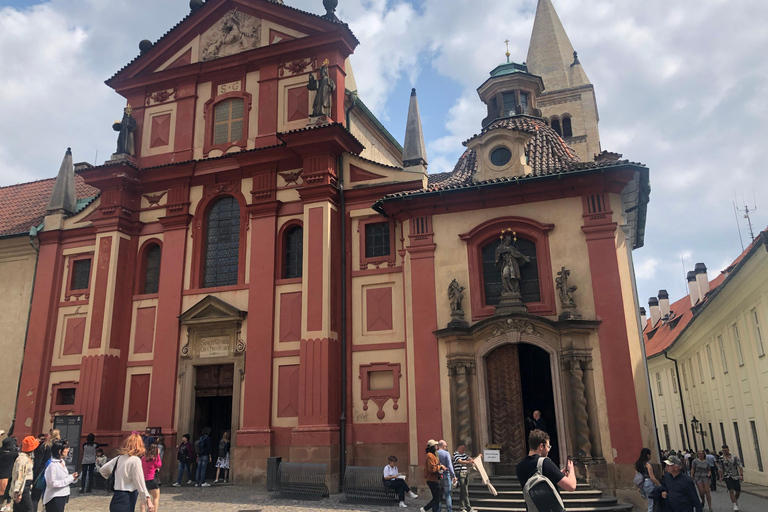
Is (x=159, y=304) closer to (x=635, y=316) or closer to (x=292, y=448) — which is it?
(x=292, y=448)

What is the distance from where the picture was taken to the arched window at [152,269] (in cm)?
2141

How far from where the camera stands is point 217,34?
76.3ft

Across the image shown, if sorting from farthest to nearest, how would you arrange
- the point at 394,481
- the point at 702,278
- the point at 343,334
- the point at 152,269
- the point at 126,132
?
1. the point at 702,278
2. the point at 126,132
3. the point at 152,269
4. the point at 343,334
5. the point at 394,481

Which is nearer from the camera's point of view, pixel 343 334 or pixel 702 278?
pixel 343 334

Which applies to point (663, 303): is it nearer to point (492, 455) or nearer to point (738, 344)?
point (738, 344)

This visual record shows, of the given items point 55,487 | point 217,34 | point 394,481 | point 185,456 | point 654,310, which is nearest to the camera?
point 55,487

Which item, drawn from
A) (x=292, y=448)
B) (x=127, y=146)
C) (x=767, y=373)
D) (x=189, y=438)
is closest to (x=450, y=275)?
(x=292, y=448)

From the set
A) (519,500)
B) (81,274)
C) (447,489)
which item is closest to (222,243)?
(81,274)

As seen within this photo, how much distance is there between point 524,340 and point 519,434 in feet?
8.02

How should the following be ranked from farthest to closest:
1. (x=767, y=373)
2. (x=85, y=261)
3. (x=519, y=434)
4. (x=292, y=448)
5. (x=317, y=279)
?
(x=85, y=261), (x=767, y=373), (x=317, y=279), (x=292, y=448), (x=519, y=434)

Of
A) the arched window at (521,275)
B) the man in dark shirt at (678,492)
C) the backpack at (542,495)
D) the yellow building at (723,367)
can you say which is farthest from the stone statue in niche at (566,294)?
the backpack at (542,495)

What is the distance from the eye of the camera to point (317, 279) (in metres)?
18.5

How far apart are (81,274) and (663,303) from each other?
40747 mm

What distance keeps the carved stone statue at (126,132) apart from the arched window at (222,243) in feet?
13.9
